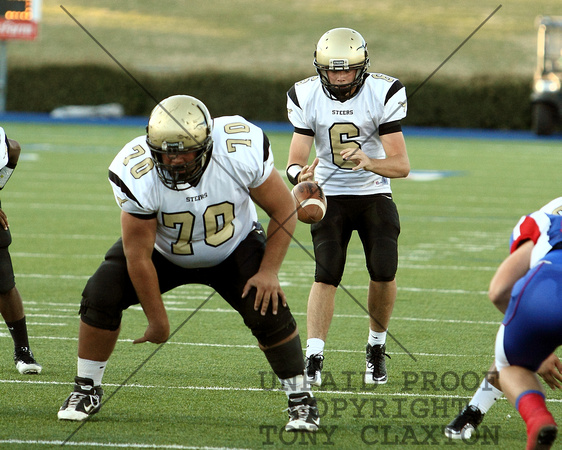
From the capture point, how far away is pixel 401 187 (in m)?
14.6

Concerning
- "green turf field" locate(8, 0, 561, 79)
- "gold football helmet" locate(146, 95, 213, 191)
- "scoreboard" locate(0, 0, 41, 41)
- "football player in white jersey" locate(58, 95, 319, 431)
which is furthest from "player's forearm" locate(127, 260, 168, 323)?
"green turf field" locate(8, 0, 561, 79)

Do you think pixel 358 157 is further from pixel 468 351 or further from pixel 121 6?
pixel 121 6

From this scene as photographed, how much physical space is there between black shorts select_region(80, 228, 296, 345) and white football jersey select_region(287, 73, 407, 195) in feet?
3.81

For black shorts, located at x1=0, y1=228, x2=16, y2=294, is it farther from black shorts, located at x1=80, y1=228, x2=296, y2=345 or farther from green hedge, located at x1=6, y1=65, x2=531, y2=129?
green hedge, located at x1=6, y1=65, x2=531, y2=129

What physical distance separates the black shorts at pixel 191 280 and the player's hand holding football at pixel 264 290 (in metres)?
0.03

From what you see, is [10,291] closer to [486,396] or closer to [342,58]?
[342,58]

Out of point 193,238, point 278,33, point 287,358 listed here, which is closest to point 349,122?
point 193,238

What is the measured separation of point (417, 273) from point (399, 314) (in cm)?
162

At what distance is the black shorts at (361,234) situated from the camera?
496cm

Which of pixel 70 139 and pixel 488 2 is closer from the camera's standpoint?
pixel 70 139

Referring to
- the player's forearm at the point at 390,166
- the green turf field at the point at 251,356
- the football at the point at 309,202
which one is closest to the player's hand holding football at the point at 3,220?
the green turf field at the point at 251,356

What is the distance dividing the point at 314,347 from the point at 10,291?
162 centimetres

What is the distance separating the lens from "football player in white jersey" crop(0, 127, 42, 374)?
15.7ft

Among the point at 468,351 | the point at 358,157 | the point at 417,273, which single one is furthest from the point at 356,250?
the point at 358,157
